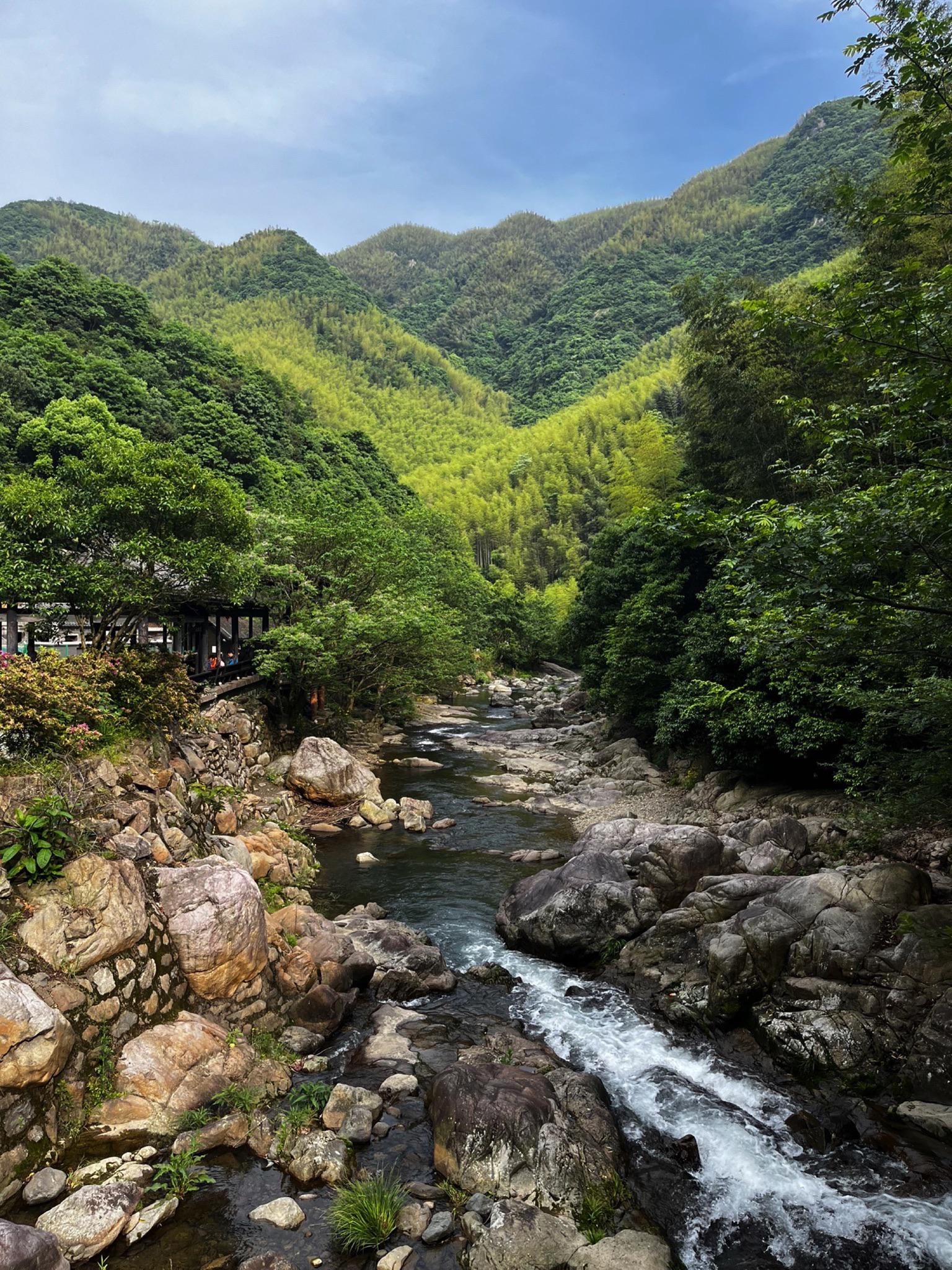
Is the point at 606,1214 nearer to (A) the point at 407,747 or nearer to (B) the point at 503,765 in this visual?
(B) the point at 503,765

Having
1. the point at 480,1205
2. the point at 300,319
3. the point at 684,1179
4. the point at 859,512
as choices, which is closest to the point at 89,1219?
the point at 480,1205

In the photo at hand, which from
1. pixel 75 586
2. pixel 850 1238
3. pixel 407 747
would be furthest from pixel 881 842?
pixel 407 747

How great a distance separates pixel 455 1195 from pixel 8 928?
5952mm

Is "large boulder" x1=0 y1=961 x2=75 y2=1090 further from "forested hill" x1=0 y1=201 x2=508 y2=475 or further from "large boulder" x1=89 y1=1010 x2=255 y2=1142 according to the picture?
"forested hill" x1=0 y1=201 x2=508 y2=475

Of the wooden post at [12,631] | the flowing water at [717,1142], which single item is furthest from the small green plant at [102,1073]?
the wooden post at [12,631]

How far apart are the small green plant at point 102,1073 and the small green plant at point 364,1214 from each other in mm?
2923

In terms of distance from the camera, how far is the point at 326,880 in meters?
15.5

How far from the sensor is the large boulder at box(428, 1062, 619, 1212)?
22.8ft

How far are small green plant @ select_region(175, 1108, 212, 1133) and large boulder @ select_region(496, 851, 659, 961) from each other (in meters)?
6.47

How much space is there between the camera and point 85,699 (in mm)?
11172

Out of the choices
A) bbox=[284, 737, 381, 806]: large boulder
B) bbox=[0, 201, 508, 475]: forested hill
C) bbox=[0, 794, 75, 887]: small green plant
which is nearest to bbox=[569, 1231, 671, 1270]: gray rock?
bbox=[0, 794, 75, 887]: small green plant

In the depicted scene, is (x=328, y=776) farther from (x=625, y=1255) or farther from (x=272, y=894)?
(x=625, y=1255)

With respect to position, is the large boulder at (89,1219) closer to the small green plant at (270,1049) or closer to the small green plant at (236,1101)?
the small green plant at (236,1101)

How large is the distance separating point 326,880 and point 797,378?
18.4 m
